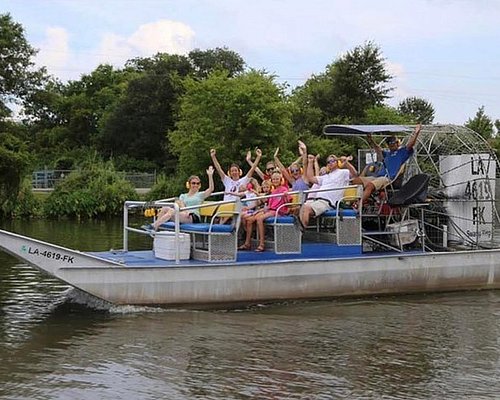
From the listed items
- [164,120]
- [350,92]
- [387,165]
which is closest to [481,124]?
[350,92]

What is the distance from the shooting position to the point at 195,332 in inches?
482

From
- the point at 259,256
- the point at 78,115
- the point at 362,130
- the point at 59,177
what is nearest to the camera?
the point at 259,256

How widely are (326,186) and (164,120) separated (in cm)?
5172

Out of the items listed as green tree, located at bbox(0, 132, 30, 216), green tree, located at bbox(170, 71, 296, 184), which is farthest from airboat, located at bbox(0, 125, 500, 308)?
green tree, located at bbox(170, 71, 296, 184)

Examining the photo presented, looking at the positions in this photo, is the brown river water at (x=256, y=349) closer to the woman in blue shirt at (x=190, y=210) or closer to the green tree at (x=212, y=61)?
the woman in blue shirt at (x=190, y=210)

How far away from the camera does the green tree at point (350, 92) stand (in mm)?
55500

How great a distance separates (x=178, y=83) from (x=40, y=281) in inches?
1842

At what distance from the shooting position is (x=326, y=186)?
48.2 ft

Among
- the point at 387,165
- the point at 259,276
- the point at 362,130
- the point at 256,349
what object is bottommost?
the point at 256,349

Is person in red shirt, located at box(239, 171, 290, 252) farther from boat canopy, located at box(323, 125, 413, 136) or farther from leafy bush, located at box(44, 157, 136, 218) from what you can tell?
leafy bush, located at box(44, 157, 136, 218)

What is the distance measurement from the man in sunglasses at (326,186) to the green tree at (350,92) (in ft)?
131

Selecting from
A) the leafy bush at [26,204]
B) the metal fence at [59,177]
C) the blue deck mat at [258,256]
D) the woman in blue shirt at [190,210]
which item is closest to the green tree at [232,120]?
the metal fence at [59,177]

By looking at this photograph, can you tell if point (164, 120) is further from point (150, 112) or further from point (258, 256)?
point (258, 256)

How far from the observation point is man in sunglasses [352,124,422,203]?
15070 mm
